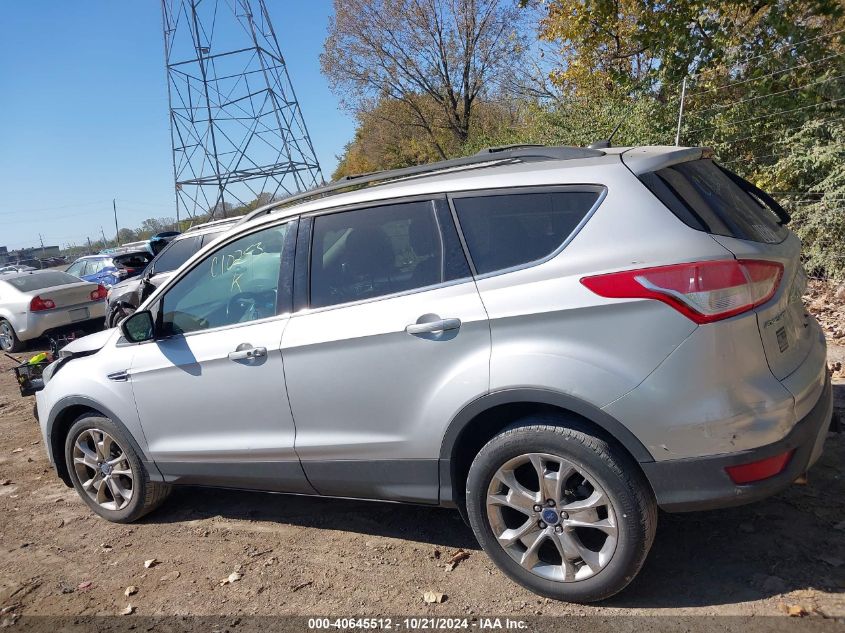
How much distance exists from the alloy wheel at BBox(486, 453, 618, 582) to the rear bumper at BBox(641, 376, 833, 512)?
0.24 m

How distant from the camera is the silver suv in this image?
257 centimetres

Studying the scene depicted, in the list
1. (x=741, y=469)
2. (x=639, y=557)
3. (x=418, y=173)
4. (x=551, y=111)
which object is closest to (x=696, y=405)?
(x=741, y=469)

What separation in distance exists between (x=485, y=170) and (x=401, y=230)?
51 centimetres

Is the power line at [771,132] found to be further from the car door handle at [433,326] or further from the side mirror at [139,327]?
the side mirror at [139,327]

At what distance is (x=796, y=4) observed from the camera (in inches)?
348

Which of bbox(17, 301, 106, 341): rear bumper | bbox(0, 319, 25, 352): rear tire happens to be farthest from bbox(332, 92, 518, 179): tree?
bbox(0, 319, 25, 352): rear tire

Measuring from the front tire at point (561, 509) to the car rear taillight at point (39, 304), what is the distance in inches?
424

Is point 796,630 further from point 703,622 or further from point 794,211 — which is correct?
point 794,211

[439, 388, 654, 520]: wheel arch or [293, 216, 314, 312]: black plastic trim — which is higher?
[293, 216, 314, 312]: black plastic trim

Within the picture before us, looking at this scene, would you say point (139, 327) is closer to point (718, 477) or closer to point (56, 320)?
point (718, 477)

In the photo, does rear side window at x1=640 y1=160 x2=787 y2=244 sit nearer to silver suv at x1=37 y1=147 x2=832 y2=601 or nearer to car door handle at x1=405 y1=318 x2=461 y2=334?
silver suv at x1=37 y1=147 x2=832 y2=601

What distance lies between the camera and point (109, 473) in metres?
4.39

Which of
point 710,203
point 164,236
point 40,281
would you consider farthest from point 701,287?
point 164,236

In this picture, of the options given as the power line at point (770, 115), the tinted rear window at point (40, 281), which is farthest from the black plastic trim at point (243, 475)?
the tinted rear window at point (40, 281)
